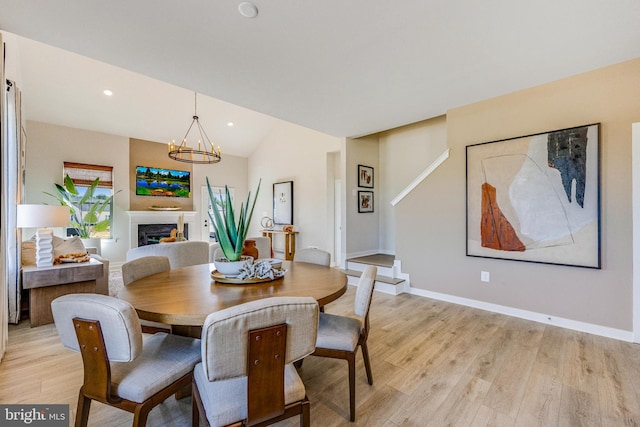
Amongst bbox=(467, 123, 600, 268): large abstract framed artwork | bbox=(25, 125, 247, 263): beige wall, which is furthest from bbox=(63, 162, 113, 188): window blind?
bbox=(467, 123, 600, 268): large abstract framed artwork

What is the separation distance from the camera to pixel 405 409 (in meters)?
1.68

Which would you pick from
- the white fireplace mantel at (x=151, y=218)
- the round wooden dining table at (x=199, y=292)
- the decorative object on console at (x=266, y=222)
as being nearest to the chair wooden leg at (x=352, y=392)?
the round wooden dining table at (x=199, y=292)

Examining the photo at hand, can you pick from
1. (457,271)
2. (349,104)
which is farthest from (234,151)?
(457,271)

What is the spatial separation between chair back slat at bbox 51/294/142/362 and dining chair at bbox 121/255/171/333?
2.18ft

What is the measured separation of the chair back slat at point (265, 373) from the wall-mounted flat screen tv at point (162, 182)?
6.73 metres

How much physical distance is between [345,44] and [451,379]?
2.72m

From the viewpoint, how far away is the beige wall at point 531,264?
8.39 feet

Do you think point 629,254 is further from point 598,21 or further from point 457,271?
point 598,21

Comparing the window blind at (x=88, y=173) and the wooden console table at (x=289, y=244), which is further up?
the window blind at (x=88, y=173)

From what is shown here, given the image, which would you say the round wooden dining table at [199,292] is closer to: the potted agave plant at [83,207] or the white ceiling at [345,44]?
the white ceiling at [345,44]

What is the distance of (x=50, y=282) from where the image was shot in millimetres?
2906

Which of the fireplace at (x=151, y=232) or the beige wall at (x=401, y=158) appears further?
the fireplace at (x=151, y=232)

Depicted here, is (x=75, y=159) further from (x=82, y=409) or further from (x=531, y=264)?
(x=531, y=264)

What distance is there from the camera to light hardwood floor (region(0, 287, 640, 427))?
5.30 ft
